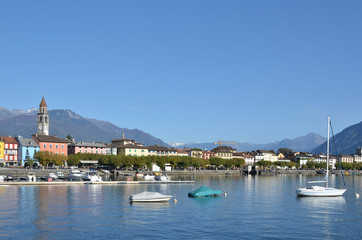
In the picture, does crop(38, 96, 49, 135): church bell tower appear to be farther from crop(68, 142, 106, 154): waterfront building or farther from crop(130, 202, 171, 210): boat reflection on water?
crop(130, 202, 171, 210): boat reflection on water

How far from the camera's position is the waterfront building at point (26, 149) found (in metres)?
135

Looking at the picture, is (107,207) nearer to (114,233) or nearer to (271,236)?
(114,233)

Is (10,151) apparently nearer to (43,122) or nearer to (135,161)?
(43,122)

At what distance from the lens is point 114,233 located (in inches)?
1492

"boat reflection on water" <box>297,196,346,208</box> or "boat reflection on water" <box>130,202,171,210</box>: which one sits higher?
"boat reflection on water" <box>130,202,171,210</box>

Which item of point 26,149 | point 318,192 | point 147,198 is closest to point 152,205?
point 147,198

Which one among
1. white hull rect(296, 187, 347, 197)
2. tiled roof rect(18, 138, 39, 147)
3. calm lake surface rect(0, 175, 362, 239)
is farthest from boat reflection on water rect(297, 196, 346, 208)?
tiled roof rect(18, 138, 39, 147)

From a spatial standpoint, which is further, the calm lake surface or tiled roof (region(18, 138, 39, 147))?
tiled roof (region(18, 138, 39, 147))

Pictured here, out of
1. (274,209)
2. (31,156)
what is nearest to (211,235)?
(274,209)

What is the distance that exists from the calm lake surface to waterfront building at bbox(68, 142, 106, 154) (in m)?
97.6

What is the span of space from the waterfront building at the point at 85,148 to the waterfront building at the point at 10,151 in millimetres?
28922

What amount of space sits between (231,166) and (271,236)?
519ft

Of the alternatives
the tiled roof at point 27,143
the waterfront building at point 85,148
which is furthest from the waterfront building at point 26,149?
the waterfront building at point 85,148

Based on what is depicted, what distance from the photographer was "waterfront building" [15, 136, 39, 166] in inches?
5310
